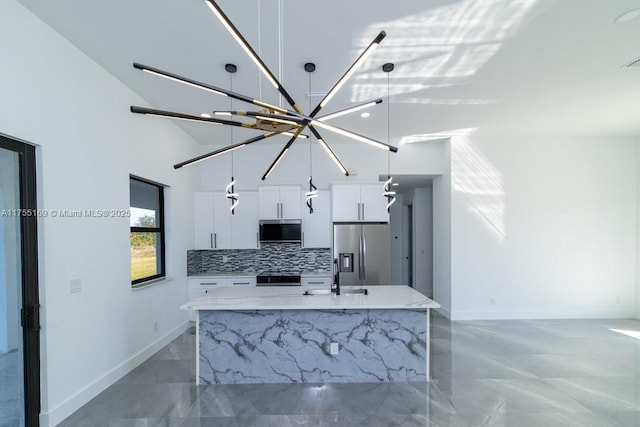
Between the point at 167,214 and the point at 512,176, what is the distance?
577 cm

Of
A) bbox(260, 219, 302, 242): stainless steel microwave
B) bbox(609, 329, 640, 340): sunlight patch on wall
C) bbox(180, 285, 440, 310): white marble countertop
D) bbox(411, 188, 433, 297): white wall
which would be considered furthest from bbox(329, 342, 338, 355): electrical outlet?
bbox(609, 329, 640, 340): sunlight patch on wall

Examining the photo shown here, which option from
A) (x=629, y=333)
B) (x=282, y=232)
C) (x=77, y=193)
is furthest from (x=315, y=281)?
(x=629, y=333)

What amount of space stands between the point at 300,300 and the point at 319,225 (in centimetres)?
240

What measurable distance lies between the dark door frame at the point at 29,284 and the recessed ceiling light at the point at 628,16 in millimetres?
4630

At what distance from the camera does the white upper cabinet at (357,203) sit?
5.09m

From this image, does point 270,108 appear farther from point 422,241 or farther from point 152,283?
point 422,241

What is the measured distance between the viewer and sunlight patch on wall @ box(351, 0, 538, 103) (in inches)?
86.0

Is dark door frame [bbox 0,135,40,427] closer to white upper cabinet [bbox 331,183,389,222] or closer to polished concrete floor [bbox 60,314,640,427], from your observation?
polished concrete floor [bbox 60,314,640,427]

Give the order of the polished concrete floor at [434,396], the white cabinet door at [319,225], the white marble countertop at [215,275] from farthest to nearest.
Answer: the white cabinet door at [319,225], the white marble countertop at [215,275], the polished concrete floor at [434,396]

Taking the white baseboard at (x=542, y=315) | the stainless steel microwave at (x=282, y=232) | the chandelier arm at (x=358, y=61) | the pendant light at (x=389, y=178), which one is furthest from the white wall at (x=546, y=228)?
the chandelier arm at (x=358, y=61)

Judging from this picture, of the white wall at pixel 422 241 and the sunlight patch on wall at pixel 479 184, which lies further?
the white wall at pixel 422 241

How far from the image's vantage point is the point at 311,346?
3.09m

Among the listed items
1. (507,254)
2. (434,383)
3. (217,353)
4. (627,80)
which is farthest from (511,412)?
(627,80)

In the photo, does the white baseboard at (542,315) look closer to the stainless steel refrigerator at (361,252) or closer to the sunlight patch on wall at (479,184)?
the sunlight patch on wall at (479,184)
